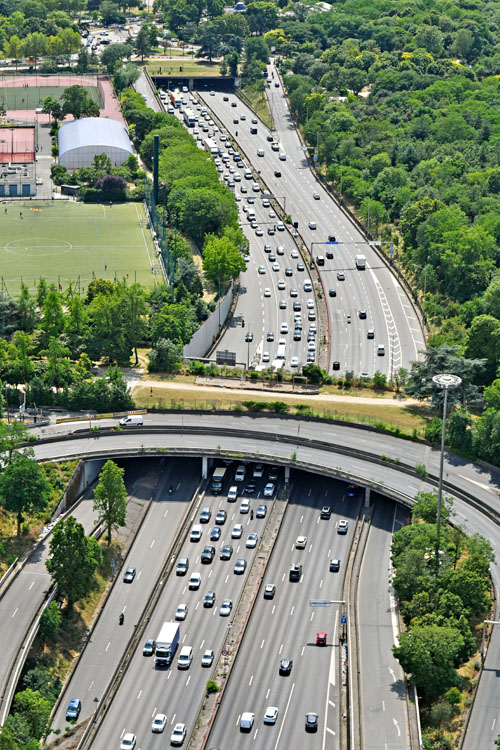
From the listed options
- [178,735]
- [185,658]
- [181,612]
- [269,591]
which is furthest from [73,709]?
[269,591]

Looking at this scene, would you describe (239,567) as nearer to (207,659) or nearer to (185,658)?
(207,659)

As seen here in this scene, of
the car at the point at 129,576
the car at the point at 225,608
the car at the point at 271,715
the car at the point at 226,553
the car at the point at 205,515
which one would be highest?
the car at the point at 205,515

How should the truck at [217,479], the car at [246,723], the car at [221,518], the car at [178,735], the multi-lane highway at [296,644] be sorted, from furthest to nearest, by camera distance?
the truck at [217,479]
the car at [221,518]
the multi-lane highway at [296,644]
the car at [246,723]
the car at [178,735]

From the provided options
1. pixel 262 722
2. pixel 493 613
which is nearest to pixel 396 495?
pixel 493 613

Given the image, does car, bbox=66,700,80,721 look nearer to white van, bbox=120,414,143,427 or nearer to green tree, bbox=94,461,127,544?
green tree, bbox=94,461,127,544

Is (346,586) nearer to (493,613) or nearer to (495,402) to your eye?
(493,613)

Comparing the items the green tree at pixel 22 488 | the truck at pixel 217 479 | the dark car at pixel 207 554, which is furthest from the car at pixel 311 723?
the truck at pixel 217 479

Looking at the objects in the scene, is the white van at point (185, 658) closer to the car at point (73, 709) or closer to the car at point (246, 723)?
the car at point (246, 723)
